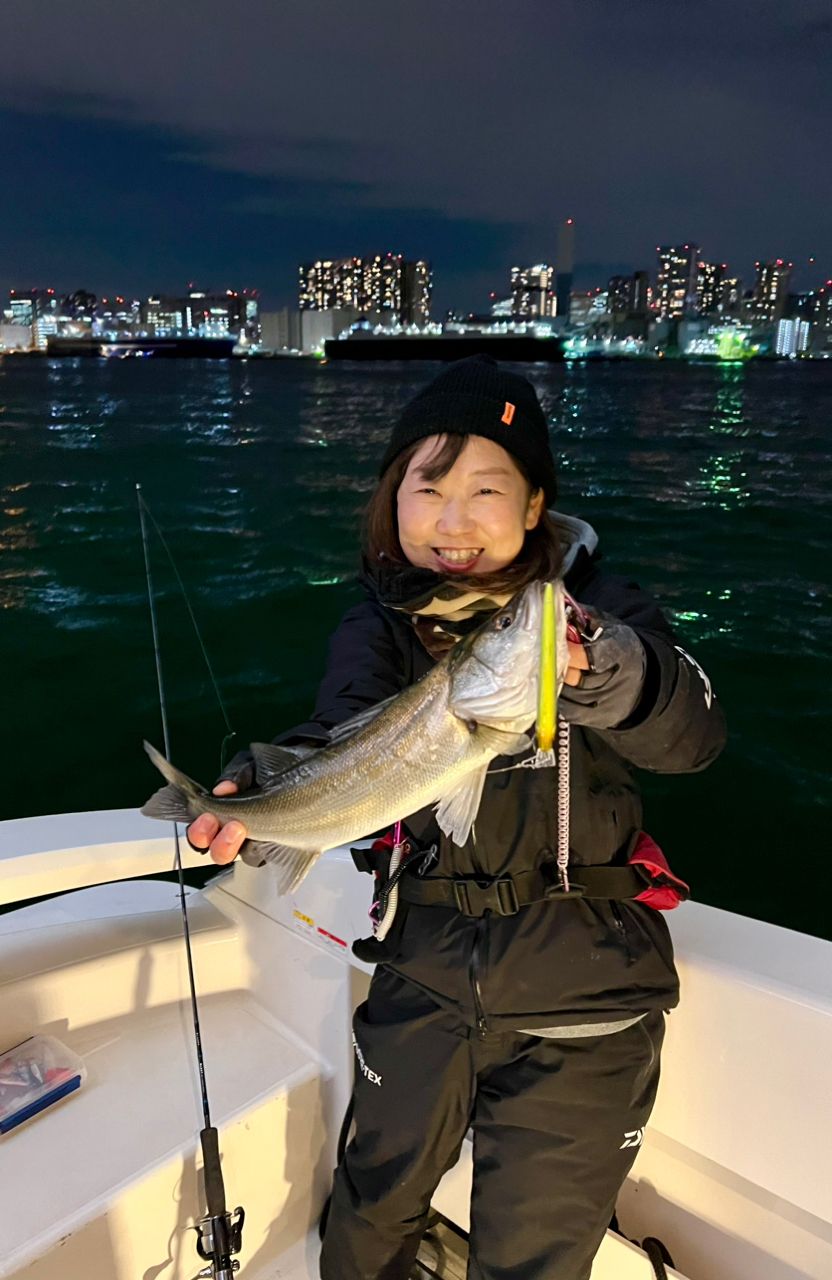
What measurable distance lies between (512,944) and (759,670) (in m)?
8.29

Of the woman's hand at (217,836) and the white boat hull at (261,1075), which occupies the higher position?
the woman's hand at (217,836)

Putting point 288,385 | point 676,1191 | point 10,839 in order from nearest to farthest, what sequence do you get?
point 676,1191 → point 10,839 → point 288,385

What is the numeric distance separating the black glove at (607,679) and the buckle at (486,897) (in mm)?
604

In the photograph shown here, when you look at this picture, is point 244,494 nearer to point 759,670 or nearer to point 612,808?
point 759,670

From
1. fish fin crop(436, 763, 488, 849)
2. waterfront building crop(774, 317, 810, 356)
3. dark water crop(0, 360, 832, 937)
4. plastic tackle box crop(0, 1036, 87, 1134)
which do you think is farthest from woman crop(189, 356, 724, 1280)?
waterfront building crop(774, 317, 810, 356)

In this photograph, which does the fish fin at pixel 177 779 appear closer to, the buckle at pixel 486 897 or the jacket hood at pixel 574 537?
the buckle at pixel 486 897

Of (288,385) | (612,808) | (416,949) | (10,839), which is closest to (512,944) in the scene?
(416,949)

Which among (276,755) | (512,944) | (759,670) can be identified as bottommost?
(759,670)

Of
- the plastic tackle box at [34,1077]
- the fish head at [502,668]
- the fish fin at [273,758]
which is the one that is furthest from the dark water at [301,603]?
the fish head at [502,668]

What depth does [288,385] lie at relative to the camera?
76500mm

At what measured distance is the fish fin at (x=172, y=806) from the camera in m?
2.46

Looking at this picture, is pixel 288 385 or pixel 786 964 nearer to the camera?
pixel 786 964

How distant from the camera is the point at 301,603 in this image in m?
12.2

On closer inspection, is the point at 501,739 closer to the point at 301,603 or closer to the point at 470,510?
the point at 470,510
